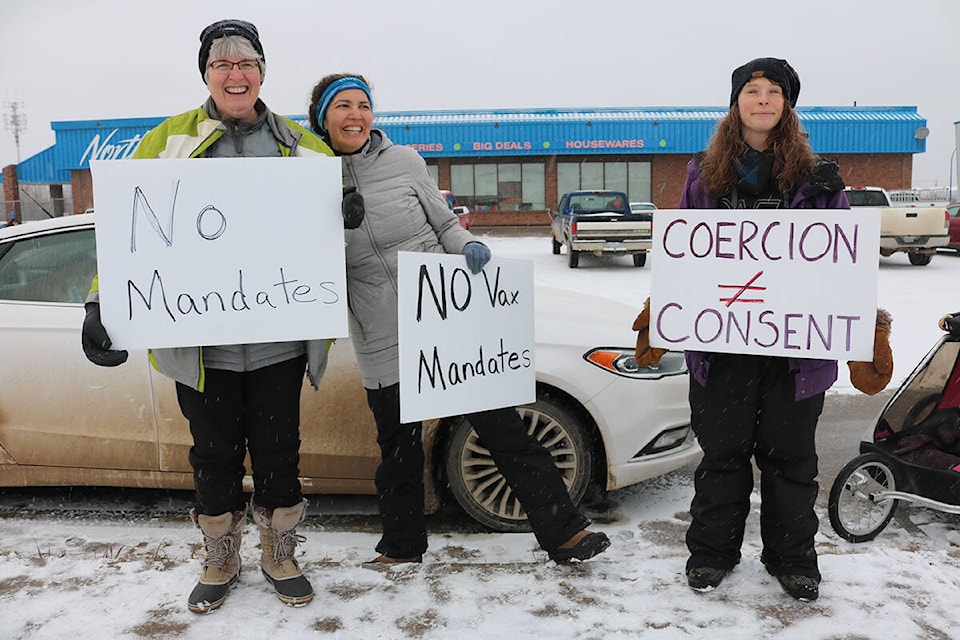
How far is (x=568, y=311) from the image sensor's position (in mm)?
3699

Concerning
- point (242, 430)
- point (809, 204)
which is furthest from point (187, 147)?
point (809, 204)

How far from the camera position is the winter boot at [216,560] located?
8.93ft

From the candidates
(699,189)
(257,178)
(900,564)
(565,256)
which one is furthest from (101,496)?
(565,256)

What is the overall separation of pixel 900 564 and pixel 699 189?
1.72 meters

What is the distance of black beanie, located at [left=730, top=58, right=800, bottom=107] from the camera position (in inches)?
102

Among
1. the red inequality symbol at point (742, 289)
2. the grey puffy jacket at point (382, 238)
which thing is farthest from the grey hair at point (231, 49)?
the red inequality symbol at point (742, 289)

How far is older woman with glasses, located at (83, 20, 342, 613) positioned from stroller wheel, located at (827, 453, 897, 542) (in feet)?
7.57

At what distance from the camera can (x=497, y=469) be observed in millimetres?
3346

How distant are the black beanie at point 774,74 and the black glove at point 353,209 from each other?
56.1 inches

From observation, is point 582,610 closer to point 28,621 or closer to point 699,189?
point 699,189

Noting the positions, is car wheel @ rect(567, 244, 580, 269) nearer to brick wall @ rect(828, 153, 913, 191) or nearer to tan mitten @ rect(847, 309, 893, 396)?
tan mitten @ rect(847, 309, 893, 396)

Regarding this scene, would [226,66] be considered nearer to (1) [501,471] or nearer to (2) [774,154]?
(1) [501,471]

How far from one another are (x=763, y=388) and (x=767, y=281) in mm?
404

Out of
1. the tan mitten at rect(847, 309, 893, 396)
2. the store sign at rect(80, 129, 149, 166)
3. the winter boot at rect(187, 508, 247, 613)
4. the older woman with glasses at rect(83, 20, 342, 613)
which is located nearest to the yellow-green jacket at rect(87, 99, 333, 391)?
the older woman with glasses at rect(83, 20, 342, 613)
